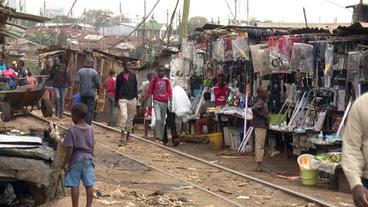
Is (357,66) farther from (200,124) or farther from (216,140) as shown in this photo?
(200,124)

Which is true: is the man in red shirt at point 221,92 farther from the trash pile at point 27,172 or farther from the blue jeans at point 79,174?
the blue jeans at point 79,174

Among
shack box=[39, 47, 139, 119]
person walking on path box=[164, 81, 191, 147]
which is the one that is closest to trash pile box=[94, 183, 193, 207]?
person walking on path box=[164, 81, 191, 147]

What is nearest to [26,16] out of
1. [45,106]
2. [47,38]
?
[45,106]

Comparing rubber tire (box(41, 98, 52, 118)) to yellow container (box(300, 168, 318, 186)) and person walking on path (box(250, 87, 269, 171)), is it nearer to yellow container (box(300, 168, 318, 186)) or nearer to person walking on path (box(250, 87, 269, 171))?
person walking on path (box(250, 87, 269, 171))

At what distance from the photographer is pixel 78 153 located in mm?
7176

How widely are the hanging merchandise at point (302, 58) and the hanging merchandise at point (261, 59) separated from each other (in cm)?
99

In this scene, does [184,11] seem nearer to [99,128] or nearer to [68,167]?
[99,128]

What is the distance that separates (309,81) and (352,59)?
183 centimetres

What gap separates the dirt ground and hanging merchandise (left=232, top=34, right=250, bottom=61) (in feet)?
7.89

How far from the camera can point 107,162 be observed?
12.3m

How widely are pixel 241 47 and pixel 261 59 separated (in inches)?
33.4

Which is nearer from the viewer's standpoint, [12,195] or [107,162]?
[12,195]

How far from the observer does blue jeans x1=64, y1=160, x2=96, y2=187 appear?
284 inches

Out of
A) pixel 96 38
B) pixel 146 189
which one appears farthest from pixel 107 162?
pixel 96 38
